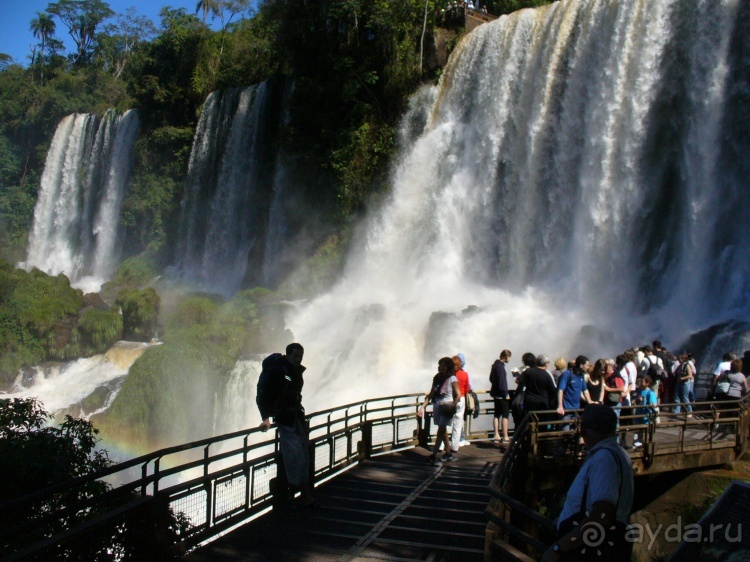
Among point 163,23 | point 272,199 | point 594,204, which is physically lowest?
point 594,204

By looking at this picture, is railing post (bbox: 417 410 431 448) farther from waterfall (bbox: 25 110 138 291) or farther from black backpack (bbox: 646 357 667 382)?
waterfall (bbox: 25 110 138 291)

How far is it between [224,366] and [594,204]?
12627mm

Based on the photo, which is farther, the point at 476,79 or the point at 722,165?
the point at 476,79

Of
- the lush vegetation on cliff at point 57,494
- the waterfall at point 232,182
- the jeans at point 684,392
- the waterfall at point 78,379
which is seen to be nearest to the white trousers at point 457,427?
the jeans at point 684,392

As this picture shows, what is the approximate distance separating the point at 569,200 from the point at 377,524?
725 inches

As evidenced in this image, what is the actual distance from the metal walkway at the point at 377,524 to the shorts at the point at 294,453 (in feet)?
1.18

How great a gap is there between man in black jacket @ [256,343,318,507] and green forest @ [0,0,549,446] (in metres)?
17.3

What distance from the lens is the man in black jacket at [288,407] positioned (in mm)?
7266

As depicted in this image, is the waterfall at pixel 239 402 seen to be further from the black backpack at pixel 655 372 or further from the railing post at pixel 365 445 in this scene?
the black backpack at pixel 655 372

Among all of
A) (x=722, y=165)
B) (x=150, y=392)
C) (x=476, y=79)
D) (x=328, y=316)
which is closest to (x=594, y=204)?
(x=722, y=165)

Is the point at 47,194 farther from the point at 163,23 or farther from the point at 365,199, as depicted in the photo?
the point at 365,199

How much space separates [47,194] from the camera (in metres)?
54.1

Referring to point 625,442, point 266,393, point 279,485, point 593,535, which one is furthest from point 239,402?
point 593,535

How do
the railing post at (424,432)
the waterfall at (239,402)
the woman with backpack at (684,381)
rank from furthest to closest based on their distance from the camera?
the waterfall at (239,402) → the woman with backpack at (684,381) → the railing post at (424,432)
